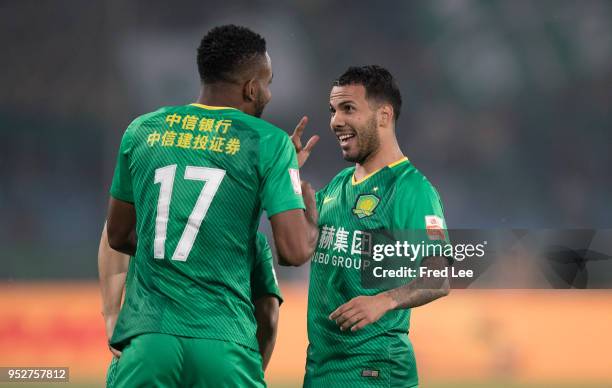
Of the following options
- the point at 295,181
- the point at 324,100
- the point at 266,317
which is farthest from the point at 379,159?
the point at 324,100

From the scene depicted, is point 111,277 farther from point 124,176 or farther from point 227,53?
point 227,53

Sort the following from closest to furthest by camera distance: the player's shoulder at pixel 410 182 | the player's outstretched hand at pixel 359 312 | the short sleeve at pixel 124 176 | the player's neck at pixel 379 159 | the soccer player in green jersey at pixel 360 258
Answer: the short sleeve at pixel 124 176, the player's outstretched hand at pixel 359 312, the soccer player in green jersey at pixel 360 258, the player's shoulder at pixel 410 182, the player's neck at pixel 379 159

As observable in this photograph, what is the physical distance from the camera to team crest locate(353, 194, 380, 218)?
3.30m

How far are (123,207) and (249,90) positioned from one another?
521 millimetres

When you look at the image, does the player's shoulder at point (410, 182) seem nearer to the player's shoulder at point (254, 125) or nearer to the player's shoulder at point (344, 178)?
the player's shoulder at point (344, 178)

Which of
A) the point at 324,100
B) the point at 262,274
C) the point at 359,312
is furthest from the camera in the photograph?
the point at 324,100

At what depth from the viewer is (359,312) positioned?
2.96 m

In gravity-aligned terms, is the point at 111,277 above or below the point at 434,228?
below

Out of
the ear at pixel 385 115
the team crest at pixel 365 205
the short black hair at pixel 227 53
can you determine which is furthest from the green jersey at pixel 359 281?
the short black hair at pixel 227 53

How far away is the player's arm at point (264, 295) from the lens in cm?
274

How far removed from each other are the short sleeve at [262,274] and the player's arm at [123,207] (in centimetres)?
39

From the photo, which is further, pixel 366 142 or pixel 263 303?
pixel 366 142

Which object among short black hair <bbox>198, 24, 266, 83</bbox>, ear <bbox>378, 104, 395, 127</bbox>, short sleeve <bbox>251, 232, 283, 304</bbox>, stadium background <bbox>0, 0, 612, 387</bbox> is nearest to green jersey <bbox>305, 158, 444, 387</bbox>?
ear <bbox>378, 104, 395, 127</bbox>

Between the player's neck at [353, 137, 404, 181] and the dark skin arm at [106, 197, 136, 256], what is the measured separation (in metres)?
1.13
